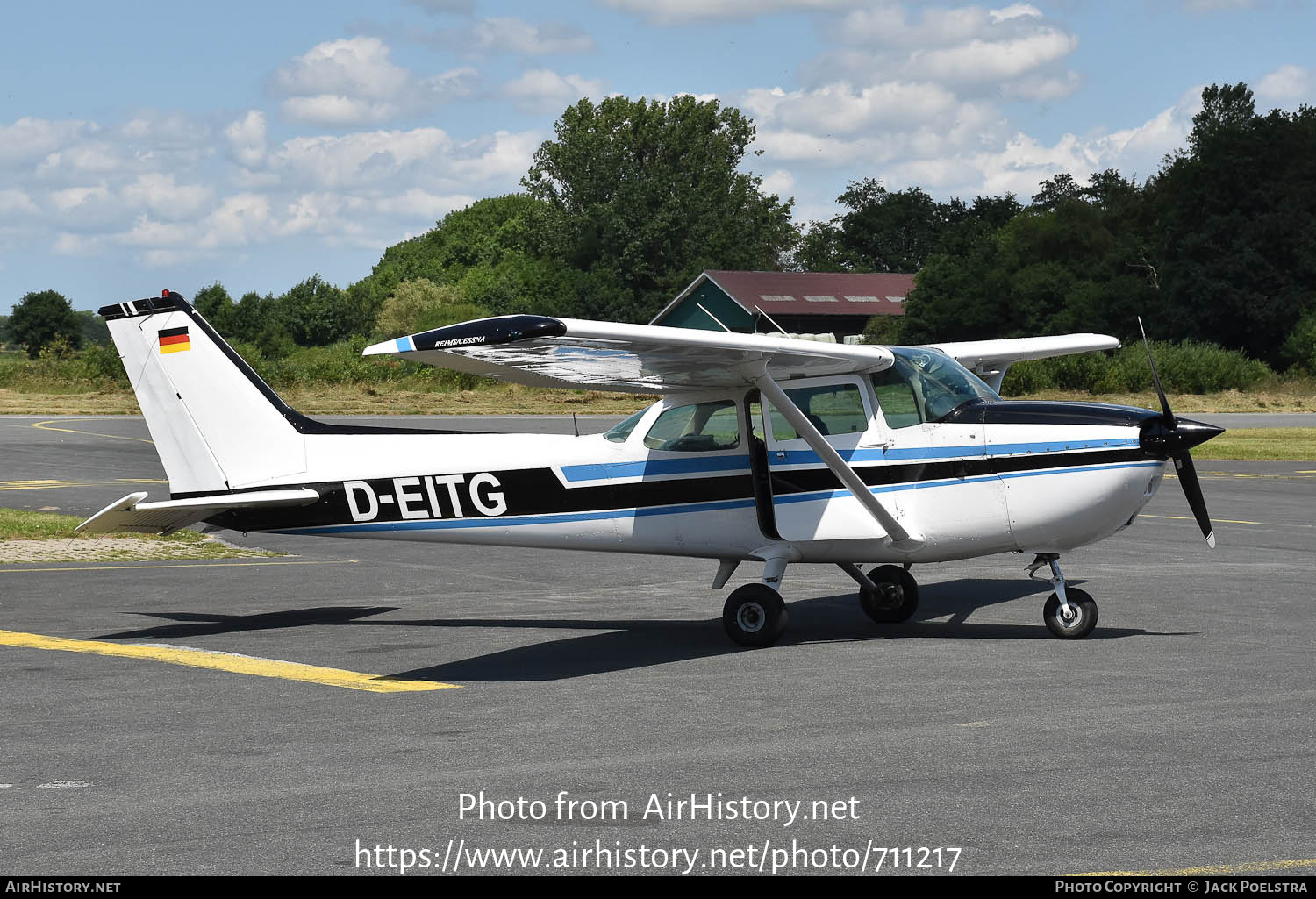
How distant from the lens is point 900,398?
35.8 ft

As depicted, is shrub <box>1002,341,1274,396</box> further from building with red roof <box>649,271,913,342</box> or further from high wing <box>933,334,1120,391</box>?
high wing <box>933,334,1120,391</box>

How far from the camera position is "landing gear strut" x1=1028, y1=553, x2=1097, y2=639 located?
35.1 ft

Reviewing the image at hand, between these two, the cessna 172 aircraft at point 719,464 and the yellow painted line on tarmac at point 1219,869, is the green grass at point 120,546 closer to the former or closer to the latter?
the cessna 172 aircraft at point 719,464

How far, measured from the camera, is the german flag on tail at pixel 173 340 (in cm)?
1230

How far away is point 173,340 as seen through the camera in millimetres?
12312

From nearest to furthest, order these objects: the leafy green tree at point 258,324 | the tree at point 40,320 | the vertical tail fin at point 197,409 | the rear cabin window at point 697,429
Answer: the rear cabin window at point 697,429
the vertical tail fin at point 197,409
the leafy green tree at point 258,324
the tree at point 40,320

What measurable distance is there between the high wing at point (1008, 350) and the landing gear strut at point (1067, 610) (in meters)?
3.19

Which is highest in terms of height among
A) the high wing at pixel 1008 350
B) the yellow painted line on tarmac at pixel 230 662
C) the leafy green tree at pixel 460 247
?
the leafy green tree at pixel 460 247

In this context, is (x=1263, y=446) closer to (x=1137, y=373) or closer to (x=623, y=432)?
(x=1137, y=373)

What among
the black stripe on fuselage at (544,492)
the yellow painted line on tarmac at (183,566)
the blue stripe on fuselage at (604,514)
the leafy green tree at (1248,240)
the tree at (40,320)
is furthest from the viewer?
the tree at (40,320)

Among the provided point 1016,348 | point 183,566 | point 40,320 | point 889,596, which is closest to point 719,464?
point 889,596

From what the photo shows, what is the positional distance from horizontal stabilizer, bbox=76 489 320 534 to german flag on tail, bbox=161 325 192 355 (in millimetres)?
1332

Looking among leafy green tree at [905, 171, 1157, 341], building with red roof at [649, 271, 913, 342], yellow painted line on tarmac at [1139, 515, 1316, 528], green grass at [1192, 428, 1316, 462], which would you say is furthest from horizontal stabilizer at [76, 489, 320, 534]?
building with red roof at [649, 271, 913, 342]

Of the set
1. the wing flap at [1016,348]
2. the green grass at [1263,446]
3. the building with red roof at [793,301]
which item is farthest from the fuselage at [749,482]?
the building with red roof at [793,301]
